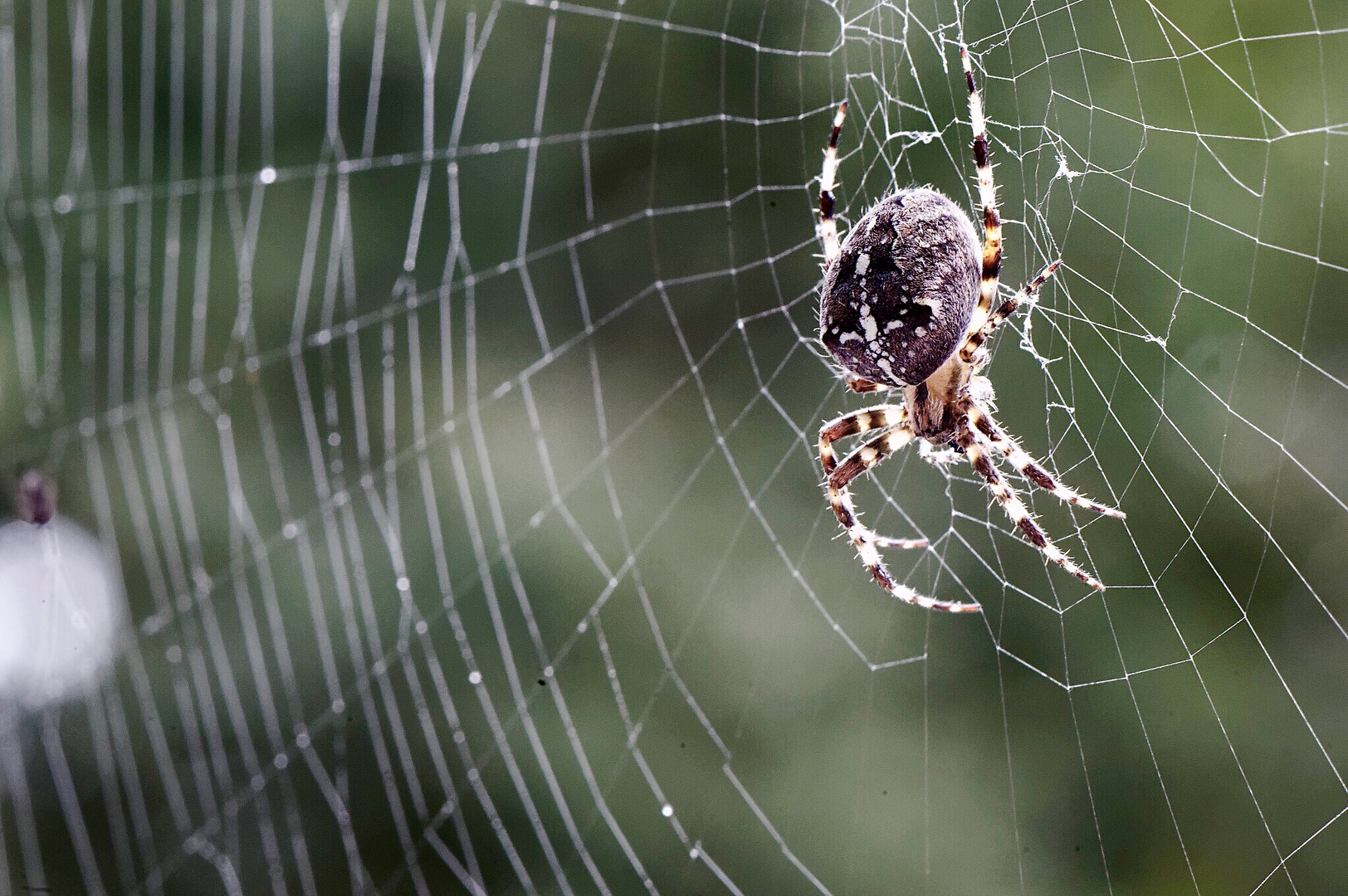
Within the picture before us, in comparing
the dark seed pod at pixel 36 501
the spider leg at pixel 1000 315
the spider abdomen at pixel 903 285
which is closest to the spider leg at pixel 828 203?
the spider abdomen at pixel 903 285

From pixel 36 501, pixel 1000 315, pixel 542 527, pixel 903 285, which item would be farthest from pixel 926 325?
pixel 36 501

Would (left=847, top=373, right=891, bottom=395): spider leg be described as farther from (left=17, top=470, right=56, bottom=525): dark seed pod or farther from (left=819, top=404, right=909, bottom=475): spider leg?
(left=17, top=470, right=56, bottom=525): dark seed pod

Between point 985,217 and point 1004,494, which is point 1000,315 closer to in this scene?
point 985,217

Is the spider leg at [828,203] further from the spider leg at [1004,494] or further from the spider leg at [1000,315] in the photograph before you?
the spider leg at [1004,494]

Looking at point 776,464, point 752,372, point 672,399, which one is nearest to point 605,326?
point 672,399

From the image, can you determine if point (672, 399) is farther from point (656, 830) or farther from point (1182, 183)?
point (1182, 183)

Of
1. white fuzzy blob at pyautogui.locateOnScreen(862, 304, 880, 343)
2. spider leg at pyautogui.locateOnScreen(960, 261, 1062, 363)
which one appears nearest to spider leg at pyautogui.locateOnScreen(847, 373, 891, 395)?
spider leg at pyautogui.locateOnScreen(960, 261, 1062, 363)
